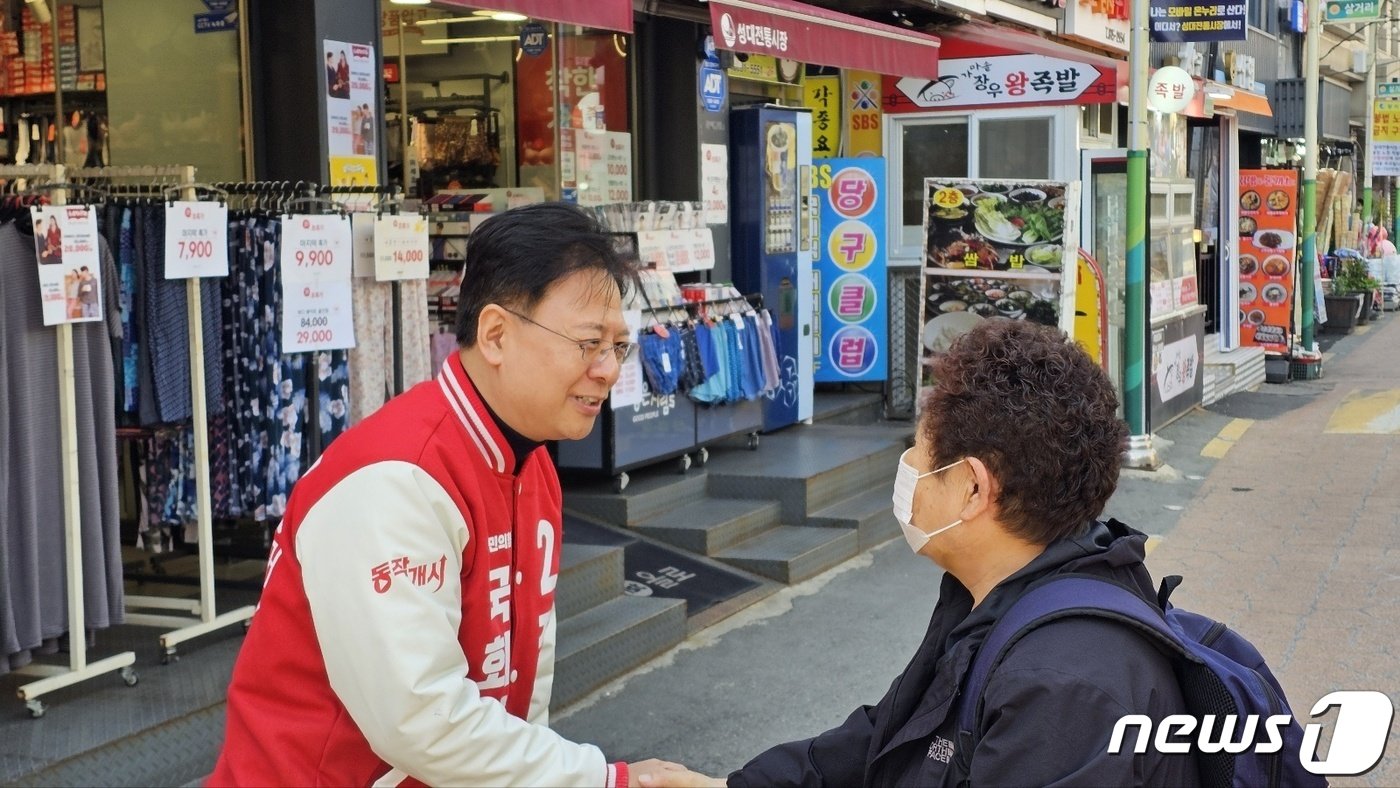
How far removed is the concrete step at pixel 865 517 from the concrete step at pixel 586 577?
1946 millimetres

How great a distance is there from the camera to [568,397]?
2496 mm

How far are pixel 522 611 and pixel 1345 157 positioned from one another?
114 feet

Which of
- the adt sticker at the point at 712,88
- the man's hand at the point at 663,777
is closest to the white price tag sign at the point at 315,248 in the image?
the man's hand at the point at 663,777

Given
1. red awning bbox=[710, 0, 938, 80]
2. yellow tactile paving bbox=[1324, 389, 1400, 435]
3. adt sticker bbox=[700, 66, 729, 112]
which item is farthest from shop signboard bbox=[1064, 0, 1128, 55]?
Result: adt sticker bbox=[700, 66, 729, 112]

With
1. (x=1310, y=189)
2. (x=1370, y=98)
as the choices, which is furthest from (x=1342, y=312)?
(x=1310, y=189)

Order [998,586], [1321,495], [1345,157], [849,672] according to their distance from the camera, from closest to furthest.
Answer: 1. [998,586]
2. [849,672]
3. [1321,495]
4. [1345,157]

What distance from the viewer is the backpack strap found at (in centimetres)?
206

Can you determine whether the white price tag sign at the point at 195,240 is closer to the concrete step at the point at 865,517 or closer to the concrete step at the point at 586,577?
the concrete step at the point at 586,577

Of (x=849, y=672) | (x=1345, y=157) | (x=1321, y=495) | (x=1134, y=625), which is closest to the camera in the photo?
(x=1134, y=625)

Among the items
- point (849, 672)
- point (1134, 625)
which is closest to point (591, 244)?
point (1134, 625)

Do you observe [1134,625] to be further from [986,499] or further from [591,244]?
[591,244]

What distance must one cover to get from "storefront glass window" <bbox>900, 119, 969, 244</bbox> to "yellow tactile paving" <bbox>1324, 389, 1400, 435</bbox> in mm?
4315

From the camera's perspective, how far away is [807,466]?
360 inches

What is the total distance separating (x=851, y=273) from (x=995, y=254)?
65.8 inches
